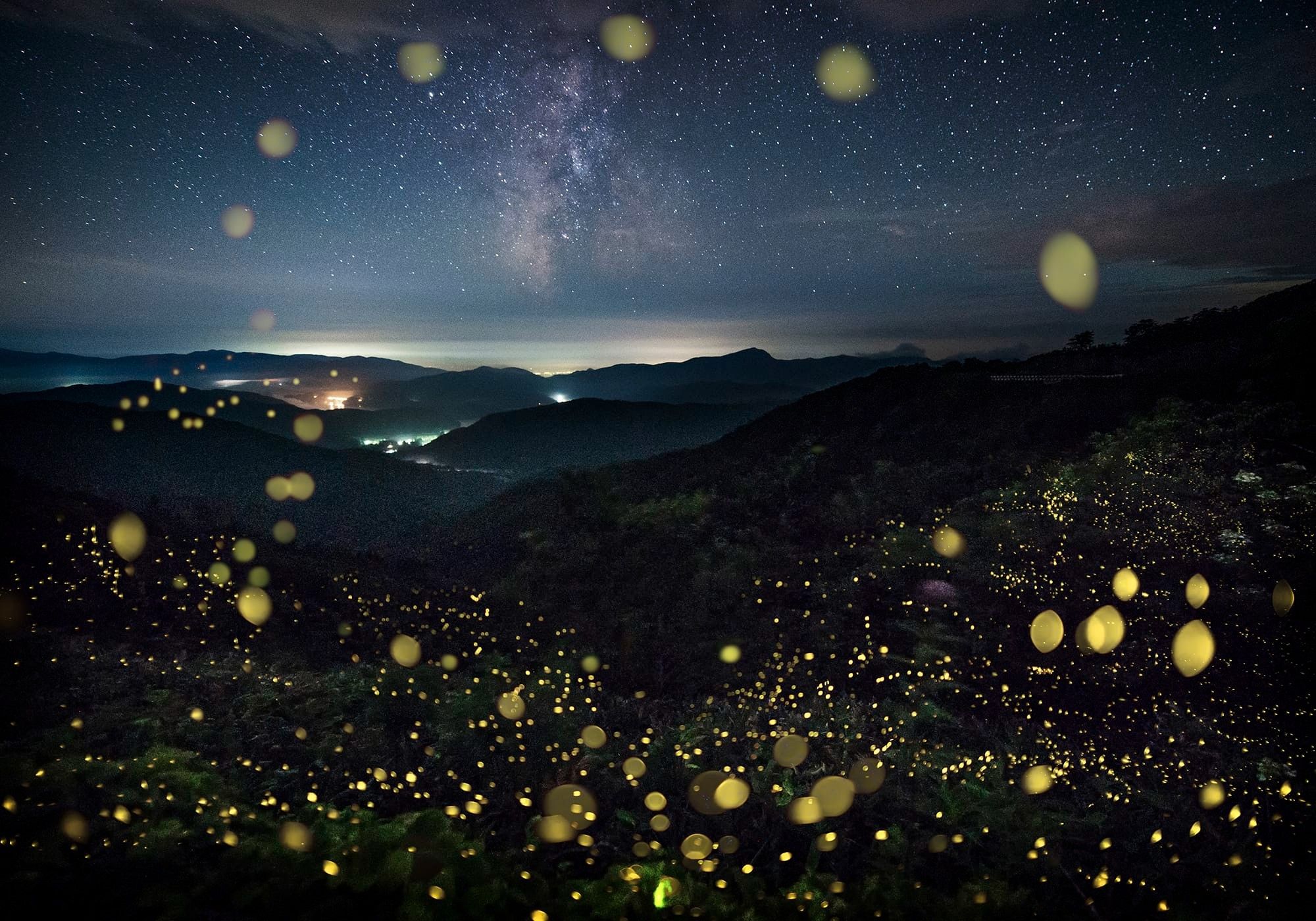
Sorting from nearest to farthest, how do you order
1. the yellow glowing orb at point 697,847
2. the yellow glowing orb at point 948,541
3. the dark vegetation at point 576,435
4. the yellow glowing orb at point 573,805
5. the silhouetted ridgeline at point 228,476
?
the yellow glowing orb at point 697,847 < the yellow glowing orb at point 573,805 < the yellow glowing orb at point 948,541 < the silhouetted ridgeline at point 228,476 < the dark vegetation at point 576,435

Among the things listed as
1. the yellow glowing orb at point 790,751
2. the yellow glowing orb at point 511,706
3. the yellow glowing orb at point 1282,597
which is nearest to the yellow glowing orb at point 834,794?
the yellow glowing orb at point 790,751

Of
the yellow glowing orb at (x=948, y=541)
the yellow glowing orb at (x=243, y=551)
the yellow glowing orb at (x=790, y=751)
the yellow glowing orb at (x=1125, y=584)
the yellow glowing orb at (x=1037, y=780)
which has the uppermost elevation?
the yellow glowing orb at (x=948, y=541)

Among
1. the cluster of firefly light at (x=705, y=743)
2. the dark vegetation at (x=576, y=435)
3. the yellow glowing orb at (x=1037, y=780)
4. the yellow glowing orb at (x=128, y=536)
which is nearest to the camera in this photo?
the cluster of firefly light at (x=705, y=743)

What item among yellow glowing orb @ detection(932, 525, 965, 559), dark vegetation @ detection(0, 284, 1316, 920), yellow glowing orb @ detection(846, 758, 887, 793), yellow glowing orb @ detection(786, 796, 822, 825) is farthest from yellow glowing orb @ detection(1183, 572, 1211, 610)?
yellow glowing orb @ detection(786, 796, 822, 825)

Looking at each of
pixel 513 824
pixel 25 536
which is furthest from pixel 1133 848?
pixel 25 536

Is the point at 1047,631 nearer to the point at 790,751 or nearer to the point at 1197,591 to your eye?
the point at 1197,591

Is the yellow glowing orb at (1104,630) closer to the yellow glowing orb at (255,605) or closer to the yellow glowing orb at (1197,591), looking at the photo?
the yellow glowing orb at (1197,591)

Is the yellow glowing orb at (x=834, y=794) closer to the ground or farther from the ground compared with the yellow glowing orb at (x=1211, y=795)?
closer to the ground

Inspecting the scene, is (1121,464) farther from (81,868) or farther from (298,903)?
(81,868)
